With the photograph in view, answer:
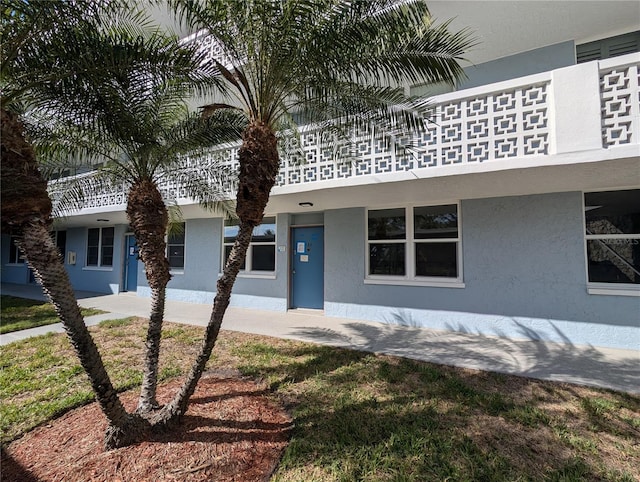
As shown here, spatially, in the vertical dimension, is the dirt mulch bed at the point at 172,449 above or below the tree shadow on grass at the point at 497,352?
below

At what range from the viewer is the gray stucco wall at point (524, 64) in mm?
7457

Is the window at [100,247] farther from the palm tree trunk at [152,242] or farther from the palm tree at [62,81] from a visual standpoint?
the palm tree trunk at [152,242]

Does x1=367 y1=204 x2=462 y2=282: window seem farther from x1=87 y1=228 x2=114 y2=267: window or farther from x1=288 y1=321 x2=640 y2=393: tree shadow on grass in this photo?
x1=87 y1=228 x2=114 y2=267: window

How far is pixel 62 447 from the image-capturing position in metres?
3.12

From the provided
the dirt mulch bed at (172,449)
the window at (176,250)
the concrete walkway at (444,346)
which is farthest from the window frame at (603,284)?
the window at (176,250)

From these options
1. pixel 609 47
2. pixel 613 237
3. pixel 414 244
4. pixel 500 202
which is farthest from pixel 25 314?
pixel 609 47

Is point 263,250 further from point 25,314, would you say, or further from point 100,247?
point 100,247

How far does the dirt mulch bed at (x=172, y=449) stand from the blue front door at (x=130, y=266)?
1063cm

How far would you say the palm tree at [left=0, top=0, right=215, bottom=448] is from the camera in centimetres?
228

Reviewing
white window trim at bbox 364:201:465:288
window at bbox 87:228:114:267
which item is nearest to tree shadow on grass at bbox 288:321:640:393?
white window trim at bbox 364:201:465:288

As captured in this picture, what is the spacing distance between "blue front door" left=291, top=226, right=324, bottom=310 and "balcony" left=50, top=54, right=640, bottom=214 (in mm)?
2542

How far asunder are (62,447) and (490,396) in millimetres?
4988

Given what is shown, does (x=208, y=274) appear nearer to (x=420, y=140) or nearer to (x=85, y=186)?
(x=85, y=186)

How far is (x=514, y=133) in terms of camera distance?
543 centimetres
